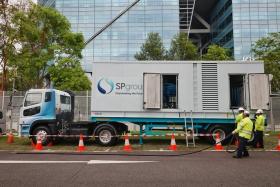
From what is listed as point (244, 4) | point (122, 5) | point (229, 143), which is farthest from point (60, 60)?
point (244, 4)

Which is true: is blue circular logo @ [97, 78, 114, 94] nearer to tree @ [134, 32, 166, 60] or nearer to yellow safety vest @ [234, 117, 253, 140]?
yellow safety vest @ [234, 117, 253, 140]

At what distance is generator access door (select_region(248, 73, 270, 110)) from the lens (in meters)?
12.5

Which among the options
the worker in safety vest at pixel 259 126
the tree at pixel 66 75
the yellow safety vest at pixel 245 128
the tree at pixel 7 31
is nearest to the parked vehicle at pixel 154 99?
the worker in safety vest at pixel 259 126

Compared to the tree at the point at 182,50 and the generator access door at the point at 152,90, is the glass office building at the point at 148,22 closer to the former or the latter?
the tree at the point at 182,50

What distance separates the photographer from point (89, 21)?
69062 millimetres

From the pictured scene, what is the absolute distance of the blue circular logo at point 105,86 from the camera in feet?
42.6

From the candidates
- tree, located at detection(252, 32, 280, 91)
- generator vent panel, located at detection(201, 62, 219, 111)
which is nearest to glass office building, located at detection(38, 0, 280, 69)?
tree, located at detection(252, 32, 280, 91)

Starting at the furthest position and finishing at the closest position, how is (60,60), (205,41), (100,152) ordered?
(205,41) < (60,60) < (100,152)

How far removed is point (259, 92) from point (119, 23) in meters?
58.7

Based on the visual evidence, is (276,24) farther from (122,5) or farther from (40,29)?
(40,29)

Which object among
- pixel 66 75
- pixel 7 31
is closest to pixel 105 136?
pixel 7 31

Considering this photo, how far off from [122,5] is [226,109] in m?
60.5

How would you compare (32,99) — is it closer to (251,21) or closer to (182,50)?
(182,50)

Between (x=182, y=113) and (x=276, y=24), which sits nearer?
(x=182, y=113)
